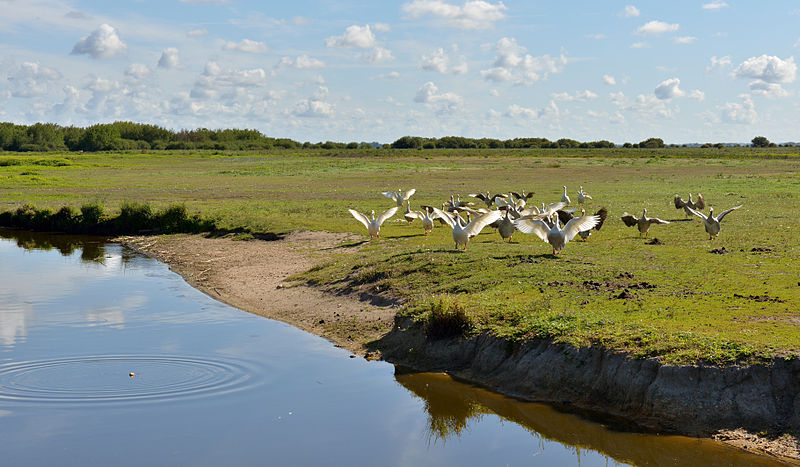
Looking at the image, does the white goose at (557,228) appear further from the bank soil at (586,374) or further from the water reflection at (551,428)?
the water reflection at (551,428)

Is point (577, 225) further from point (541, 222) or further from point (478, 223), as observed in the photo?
point (478, 223)

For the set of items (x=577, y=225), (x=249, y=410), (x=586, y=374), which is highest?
(x=577, y=225)

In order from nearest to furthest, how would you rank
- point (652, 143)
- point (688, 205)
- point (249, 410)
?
point (249, 410) → point (688, 205) → point (652, 143)

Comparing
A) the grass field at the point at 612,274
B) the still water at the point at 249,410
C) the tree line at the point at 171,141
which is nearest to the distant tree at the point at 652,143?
the tree line at the point at 171,141

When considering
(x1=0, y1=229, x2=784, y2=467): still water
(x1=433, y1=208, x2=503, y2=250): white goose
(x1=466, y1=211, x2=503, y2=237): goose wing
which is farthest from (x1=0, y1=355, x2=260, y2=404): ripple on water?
(x1=466, y1=211, x2=503, y2=237): goose wing

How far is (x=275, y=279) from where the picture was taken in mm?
23188

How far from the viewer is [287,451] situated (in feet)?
36.4

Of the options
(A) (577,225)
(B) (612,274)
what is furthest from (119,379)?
(A) (577,225)

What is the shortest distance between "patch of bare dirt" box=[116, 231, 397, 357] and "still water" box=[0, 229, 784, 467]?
31.1 inches

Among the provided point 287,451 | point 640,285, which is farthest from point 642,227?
point 287,451

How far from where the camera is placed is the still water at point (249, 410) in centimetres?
1094

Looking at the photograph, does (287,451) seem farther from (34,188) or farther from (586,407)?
(34,188)

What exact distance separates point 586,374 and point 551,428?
1182 millimetres

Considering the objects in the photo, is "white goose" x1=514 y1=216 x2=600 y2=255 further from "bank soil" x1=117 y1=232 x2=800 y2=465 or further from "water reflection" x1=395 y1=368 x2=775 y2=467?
"water reflection" x1=395 y1=368 x2=775 y2=467
